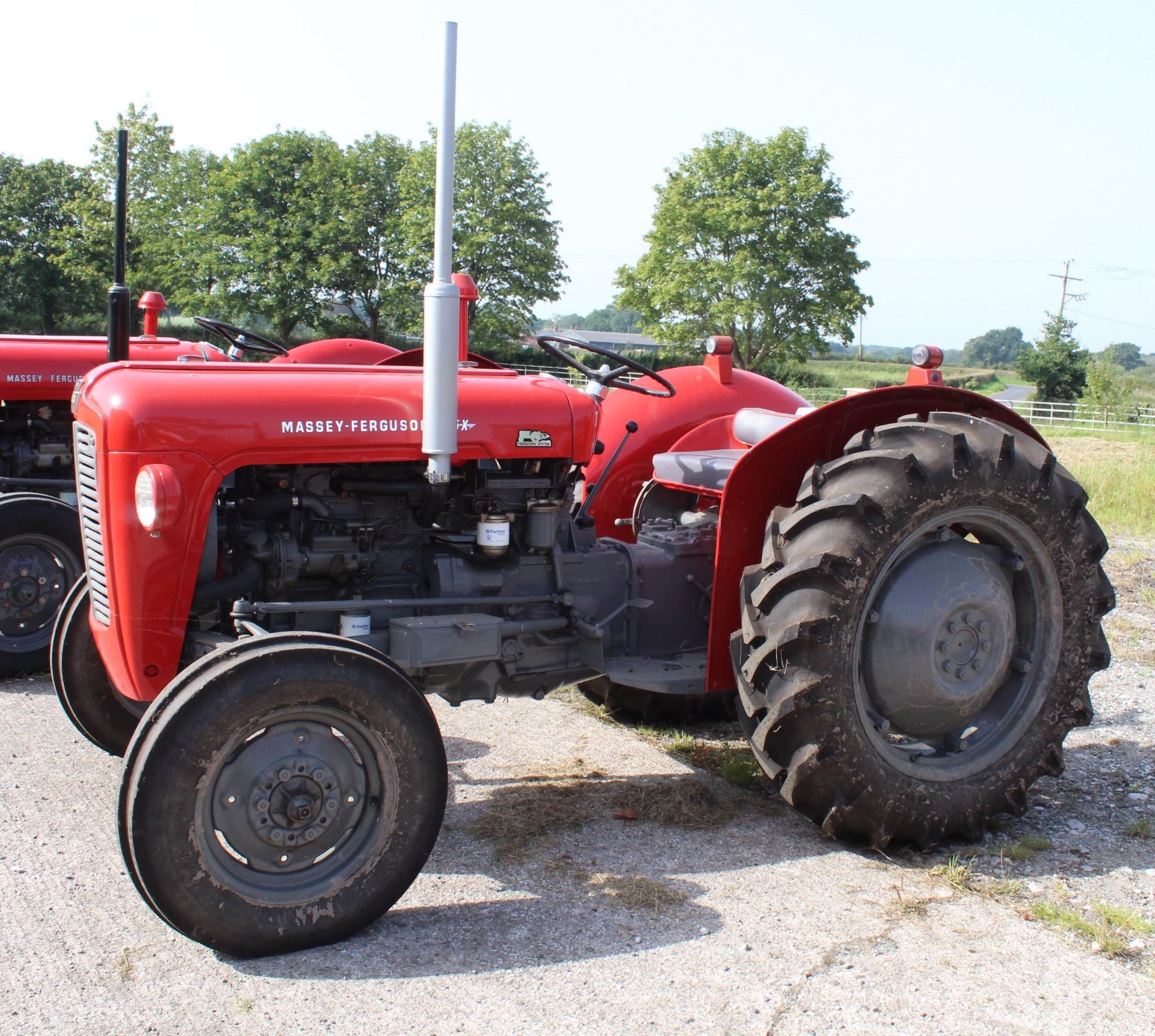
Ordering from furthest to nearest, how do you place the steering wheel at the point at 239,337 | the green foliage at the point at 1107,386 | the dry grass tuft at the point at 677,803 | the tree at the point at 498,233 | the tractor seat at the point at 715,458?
the green foliage at the point at 1107,386
the tree at the point at 498,233
the steering wheel at the point at 239,337
the tractor seat at the point at 715,458
the dry grass tuft at the point at 677,803

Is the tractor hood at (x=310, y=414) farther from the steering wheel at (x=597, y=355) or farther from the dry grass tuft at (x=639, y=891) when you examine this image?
the dry grass tuft at (x=639, y=891)

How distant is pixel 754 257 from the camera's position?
109 feet

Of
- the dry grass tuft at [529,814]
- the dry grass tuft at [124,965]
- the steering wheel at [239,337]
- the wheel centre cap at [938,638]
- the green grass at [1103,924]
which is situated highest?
the steering wheel at [239,337]

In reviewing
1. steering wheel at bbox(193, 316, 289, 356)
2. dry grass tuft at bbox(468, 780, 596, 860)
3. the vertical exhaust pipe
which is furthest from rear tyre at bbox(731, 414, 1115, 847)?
steering wheel at bbox(193, 316, 289, 356)

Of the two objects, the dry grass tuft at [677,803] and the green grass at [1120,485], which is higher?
the green grass at [1120,485]

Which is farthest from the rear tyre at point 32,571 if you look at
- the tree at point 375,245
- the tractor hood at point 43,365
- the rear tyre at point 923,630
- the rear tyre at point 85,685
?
the tree at point 375,245

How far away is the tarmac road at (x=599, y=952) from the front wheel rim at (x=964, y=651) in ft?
1.34

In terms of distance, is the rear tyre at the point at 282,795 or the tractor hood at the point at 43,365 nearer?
the rear tyre at the point at 282,795

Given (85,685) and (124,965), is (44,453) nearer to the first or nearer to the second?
(85,685)

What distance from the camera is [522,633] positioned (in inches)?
140

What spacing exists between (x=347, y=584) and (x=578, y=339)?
1.10 meters

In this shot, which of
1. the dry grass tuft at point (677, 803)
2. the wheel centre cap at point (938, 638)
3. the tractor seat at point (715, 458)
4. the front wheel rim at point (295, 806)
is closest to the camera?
the front wheel rim at point (295, 806)

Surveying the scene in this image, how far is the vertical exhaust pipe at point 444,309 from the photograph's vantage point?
2721 millimetres

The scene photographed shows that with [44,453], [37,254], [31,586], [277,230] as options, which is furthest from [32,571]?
[37,254]
